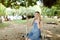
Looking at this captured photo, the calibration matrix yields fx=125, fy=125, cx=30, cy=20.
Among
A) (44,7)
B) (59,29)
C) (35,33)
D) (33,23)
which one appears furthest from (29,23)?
(59,29)

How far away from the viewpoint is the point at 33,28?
5.20ft

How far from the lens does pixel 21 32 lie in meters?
1.55

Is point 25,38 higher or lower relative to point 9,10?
lower

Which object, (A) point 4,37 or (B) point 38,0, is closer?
(A) point 4,37

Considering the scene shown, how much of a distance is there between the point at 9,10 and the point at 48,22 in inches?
20.6

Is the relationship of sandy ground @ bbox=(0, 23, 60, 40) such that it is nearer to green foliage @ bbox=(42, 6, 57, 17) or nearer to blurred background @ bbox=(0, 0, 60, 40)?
blurred background @ bbox=(0, 0, 60, 40)

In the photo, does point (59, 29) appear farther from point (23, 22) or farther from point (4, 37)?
point (4, 37)

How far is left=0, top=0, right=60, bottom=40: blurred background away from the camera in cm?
155

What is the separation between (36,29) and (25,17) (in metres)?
0.21

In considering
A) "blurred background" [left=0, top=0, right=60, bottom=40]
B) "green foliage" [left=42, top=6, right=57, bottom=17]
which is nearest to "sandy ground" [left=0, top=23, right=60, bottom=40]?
"blurred background" [left=0, top=0, right=60, bottom=40]

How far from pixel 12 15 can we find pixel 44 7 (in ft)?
1.39

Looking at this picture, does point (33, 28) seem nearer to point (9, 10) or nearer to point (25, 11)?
point (25, 11)

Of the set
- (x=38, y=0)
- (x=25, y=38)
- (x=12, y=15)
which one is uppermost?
(x=38, y=0)

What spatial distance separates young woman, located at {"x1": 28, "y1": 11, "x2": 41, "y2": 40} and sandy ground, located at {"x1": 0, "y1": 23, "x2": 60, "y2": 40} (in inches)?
2.1
